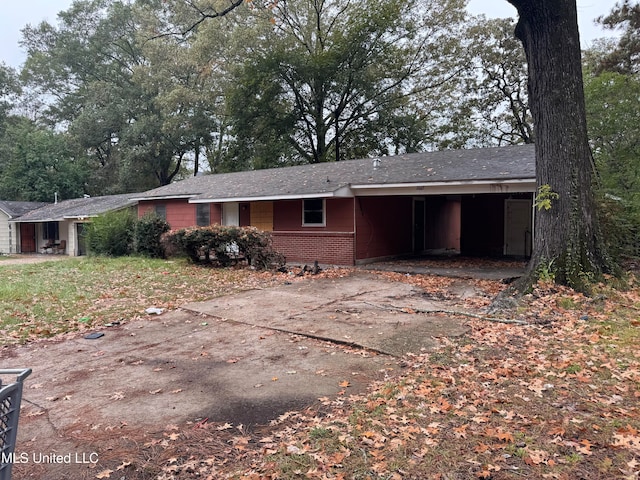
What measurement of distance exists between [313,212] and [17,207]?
23.2 metres

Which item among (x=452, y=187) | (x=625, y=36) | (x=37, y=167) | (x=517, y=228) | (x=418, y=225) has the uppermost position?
(x=625, y=36)

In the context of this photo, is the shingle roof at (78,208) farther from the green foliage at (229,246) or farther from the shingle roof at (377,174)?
the green foliage at (229,246)

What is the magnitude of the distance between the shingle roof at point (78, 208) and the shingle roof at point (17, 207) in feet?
2.48

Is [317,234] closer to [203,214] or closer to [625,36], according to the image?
[203,214]

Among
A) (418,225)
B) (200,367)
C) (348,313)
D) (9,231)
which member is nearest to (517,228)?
(418,225)

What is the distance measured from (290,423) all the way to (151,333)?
3.74 meters

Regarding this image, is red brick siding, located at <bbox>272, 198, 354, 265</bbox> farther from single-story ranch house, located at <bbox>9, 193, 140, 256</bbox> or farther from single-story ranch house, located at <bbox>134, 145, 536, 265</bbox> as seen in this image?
single-story ranch house, located at <bbox>9, 193, 140, 256</bbox>

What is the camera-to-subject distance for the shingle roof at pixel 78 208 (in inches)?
883

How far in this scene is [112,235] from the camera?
1719cm

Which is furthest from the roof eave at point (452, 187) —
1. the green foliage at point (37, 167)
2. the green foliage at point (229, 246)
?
the green foliage at point (37, 167)

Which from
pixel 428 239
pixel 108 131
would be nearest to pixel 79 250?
pixel 108 131

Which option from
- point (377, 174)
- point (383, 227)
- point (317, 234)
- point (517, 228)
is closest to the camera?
point (377, 174)

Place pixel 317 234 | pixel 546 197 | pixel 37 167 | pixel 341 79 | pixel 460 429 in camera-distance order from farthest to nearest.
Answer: pixel 37 167
pixel 341 79
pixel 317 234
pixel 546 197
pixel 460 429

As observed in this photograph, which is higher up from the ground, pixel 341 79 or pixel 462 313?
pixel 341 79
